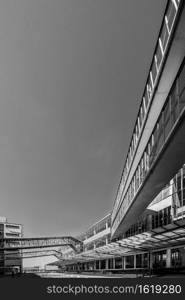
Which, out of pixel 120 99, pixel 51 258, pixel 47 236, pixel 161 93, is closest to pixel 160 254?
pixel 120 99

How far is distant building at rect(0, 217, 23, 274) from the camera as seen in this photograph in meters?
112

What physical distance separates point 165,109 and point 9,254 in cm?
10830

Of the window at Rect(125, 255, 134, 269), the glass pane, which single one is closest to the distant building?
the window at Rect(125, 255, 134, 269)

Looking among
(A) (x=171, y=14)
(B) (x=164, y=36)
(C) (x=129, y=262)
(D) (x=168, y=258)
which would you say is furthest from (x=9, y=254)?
(A) (x=171, y=14)

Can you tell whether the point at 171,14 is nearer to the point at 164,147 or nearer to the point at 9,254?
the point at 164,147

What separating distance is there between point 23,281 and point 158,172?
1029 centimetres

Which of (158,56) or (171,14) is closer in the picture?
(171,14)

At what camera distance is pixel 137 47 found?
122 feet

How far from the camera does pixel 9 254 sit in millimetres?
118750

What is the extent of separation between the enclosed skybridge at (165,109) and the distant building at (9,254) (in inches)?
3485

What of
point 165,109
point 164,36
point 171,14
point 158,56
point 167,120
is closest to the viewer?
point 171,14

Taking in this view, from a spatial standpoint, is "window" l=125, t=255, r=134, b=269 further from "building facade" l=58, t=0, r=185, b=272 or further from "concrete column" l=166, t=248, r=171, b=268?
"concrete column" l=166, t=248, r=171, b=268

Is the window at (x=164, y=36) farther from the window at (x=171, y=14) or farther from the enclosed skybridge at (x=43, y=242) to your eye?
the enclosed skybridge at (x=43, y=242)

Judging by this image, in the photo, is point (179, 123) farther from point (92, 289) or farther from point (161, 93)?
point (92, 289)
